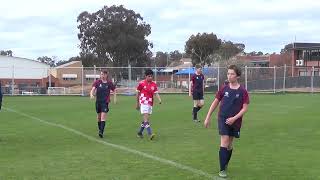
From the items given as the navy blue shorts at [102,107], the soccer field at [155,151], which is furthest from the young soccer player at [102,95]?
the soccer field at [155,151]

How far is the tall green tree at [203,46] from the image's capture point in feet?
304

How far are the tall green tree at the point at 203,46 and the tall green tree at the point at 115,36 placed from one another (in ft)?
24.5

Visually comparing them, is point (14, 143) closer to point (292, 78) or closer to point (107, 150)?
point (107, 150)

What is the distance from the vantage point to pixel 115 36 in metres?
87.7

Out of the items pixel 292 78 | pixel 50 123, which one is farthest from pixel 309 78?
pixel 50 123

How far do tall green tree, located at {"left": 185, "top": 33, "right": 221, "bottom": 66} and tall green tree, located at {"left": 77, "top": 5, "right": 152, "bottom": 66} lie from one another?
7.48 m

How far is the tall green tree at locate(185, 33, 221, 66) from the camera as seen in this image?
92625mm

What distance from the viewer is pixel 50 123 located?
18656 mm

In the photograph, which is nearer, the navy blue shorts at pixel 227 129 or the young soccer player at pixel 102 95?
the navy blue shorts at pixel 227 129

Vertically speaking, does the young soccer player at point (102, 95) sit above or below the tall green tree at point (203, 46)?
below

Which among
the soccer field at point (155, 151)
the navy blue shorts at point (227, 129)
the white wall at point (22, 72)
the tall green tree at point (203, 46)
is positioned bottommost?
the soccer field at point (155, 151)

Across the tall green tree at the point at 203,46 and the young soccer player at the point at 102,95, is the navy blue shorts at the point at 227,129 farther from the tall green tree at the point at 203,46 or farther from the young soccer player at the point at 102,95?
the tall green tree at the point at 203,46

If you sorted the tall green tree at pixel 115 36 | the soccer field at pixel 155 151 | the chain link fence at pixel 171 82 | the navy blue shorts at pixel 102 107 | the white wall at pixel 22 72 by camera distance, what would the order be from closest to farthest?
the soccer field at pixel 155 151 < the navy blue shorts at pixel 102 107 < the chain link fence at pixel 171 82 < the white wall at pixel 22 72 < the tall green tree at pixel 115 36

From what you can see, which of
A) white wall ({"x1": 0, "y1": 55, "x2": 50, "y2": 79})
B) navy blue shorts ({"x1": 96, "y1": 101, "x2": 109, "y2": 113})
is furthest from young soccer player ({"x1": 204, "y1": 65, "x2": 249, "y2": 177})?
white wall ({"x1": 0, "y1": 55, "x2": 50, "y2": 79})
